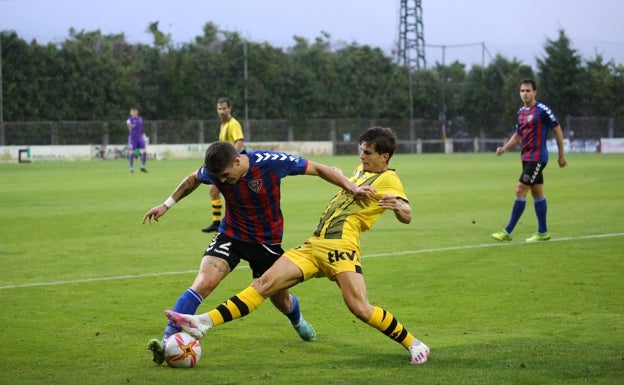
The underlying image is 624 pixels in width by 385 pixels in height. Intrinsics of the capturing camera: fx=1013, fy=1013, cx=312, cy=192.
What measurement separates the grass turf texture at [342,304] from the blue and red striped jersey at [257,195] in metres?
0.90

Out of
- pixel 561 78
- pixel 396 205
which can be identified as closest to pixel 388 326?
pixel 396 205

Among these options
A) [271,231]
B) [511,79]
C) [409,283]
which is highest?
[511,79]

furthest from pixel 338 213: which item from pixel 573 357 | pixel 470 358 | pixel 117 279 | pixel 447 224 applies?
pixel 447 224

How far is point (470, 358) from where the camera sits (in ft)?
23.7

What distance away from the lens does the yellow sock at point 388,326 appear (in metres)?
7.14

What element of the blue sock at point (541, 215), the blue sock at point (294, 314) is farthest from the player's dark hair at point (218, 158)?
the blue sock at point (541, 215)

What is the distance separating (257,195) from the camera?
303 inches

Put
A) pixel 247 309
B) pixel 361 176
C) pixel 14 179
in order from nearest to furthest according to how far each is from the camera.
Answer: pixel 247 309
pixel 361 176
pixel 14 179

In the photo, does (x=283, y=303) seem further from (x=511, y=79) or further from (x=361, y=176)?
(x=511, y=79)

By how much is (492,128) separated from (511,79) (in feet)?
12.2

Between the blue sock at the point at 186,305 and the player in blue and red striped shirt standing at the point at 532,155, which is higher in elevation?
the player in blue and red striped shirt standing at the point at 532,155

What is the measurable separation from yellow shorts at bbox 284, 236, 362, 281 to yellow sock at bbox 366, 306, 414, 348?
35 cm

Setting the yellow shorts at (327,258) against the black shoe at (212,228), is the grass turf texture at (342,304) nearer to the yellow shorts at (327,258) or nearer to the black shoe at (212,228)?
the black shoe at (212,228)

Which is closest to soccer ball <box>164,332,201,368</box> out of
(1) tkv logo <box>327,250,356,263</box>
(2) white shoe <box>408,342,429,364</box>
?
(1) tkv logo <box>327,250,356,263</box>
